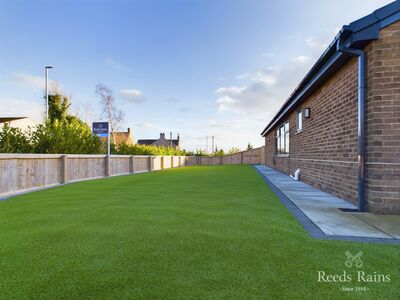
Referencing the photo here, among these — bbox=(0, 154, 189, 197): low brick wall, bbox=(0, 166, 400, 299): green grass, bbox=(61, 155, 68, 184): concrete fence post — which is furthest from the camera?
bbox=(61, 155, 68, 184): concrete fence post

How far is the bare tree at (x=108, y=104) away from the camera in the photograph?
32719 mm

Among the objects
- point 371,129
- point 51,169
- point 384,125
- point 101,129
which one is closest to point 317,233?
point 371,129

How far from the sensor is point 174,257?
102 inches

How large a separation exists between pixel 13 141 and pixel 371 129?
10885 millimetres

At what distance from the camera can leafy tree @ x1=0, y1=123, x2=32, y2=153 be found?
8486 millimetres

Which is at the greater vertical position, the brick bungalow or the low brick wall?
the brick bungalow

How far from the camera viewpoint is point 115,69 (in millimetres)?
18047

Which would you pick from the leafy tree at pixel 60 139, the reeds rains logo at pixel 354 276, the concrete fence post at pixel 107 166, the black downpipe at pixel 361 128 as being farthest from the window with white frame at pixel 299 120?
the leafy tree at pixel 60 139

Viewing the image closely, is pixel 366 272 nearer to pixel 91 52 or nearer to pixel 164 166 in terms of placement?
pixel 91 52

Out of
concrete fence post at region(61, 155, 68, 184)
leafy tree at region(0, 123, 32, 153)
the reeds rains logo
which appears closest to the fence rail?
concrete fence post at region(61, 155, 68, 184)

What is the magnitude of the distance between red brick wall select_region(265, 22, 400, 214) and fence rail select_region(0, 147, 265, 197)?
8.99 metres

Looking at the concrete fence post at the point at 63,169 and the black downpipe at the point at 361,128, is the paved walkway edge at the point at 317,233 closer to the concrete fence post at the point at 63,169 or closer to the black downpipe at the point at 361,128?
the black downpipe at the point at 361,128

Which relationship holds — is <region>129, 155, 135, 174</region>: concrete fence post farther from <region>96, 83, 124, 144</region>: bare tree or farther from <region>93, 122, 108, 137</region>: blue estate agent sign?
<region>96, 83, 124, 144</region>: bare tree

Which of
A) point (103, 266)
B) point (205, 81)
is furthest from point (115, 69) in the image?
point (103, 266)
